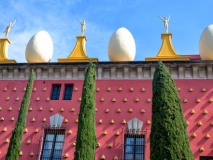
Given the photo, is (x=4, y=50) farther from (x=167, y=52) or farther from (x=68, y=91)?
(x=167, y=52)

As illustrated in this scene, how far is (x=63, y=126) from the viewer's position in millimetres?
17141

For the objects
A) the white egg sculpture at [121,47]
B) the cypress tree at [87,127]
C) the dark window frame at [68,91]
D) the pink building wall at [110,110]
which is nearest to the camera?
the cypress tree at [87,127]

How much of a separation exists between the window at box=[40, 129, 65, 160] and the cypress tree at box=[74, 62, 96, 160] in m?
2.97

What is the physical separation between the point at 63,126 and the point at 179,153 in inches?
298

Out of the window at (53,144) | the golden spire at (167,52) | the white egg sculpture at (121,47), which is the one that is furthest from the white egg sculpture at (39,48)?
the golden spire at (167,52)

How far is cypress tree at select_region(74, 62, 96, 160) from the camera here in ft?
44.8

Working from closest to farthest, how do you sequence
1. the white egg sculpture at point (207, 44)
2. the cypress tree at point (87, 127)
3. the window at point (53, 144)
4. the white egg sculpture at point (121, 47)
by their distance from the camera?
the cypress tree at point (87, 127), the window at point (53, 144), the white egg sculpture at point (207, 44), the white egg sculpture at point (121, 47)

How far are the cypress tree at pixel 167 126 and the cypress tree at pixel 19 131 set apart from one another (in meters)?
6.77

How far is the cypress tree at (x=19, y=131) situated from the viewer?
49.9ft

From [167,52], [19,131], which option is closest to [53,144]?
[19,131]

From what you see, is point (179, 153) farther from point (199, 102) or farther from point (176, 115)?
point (199, 102)

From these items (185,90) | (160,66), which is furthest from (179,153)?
(185,90)

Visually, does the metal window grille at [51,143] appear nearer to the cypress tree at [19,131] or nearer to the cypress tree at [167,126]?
the cypress tree at [19,131]

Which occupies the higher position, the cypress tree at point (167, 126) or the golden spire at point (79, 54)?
the golden spire at point (79, 54)
